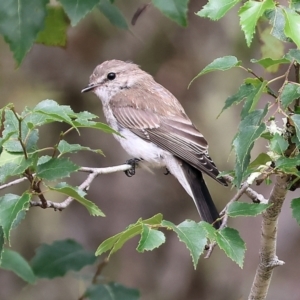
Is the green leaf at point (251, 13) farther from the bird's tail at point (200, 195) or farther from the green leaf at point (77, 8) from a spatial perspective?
the bird's tail at point (200, 195)

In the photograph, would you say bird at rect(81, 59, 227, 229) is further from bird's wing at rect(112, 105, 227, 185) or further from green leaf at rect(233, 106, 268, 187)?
green leaf at rect(233, 106, 268, 187)

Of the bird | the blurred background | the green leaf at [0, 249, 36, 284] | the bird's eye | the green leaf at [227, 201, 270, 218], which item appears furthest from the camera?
the blurred background

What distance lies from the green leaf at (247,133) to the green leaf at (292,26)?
260 mm

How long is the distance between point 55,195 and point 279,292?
2.52 metres

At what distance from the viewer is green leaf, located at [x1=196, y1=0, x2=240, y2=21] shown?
1.96 metres

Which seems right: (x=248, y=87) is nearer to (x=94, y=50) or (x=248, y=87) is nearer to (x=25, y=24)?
(x=25, y=24)

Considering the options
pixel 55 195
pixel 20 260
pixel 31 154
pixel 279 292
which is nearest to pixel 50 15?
pixel 31 154

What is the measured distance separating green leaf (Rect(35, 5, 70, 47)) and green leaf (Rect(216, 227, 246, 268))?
1.23 meters

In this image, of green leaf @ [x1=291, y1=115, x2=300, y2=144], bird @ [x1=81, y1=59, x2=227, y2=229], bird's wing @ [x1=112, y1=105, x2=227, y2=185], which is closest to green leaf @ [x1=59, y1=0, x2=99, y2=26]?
green leaf @ [x1=291, y1=115, x2=300, y2=144]

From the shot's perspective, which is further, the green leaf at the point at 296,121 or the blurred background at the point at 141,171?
the blurred background at the point at 141,171

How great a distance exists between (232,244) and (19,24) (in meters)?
0.91

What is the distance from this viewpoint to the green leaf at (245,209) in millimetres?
2051

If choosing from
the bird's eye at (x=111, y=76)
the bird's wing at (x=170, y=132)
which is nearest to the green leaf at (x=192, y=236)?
the bird's wing at (x=170, y=132)

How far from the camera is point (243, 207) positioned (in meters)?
2.11
